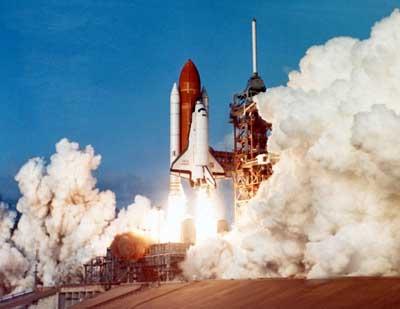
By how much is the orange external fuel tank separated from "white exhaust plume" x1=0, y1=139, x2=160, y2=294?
70.0 ft

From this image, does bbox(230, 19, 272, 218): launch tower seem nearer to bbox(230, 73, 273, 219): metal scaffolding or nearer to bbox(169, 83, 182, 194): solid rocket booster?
bbox(230, 73, 273, 219): metal scaffolding

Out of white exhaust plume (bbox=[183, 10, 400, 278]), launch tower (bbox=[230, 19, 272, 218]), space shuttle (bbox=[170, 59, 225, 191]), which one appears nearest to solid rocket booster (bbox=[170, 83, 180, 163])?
space shuttle (bbox=[170, 59, 225, 191])

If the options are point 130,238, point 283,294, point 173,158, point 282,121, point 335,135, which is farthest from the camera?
point 130,238

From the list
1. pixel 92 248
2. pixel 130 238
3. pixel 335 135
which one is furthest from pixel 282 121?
pixel 92 248

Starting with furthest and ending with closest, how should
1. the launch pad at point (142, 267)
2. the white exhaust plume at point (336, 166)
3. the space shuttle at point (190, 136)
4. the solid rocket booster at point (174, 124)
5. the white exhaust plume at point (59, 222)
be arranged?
the white exhaust plume at point (59, 222) → the solid rocket booster at point (174, 124) → the space shuttle at point (190, 136) → the launch pad at point (142, 267) → the white exhaust plume at point (336, 166)

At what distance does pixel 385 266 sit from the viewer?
1554 inches

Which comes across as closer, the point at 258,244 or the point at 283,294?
the point at 283,294

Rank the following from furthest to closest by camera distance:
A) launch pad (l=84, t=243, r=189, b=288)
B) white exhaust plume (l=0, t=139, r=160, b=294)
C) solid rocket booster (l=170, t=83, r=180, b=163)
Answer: white exhaust plume (l=0, t=139, r=160, b=294) → solid rocket booster (l=170, t=83, r=180, b=163) → launch pad (l=84, t=243, r=189, b=288)

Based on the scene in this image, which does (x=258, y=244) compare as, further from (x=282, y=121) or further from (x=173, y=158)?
(x=173, y=158)

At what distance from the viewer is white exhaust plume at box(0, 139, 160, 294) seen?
90062 millimetres

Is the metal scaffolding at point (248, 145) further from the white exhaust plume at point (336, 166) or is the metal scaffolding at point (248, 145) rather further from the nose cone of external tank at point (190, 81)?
the white exhaust plume at point (336, 166)

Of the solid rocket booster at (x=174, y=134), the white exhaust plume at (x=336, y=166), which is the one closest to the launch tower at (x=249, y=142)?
the solid rocket booster at (x=174, y=134)

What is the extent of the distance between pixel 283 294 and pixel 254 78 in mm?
34374

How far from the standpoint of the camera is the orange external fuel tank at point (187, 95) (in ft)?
227
